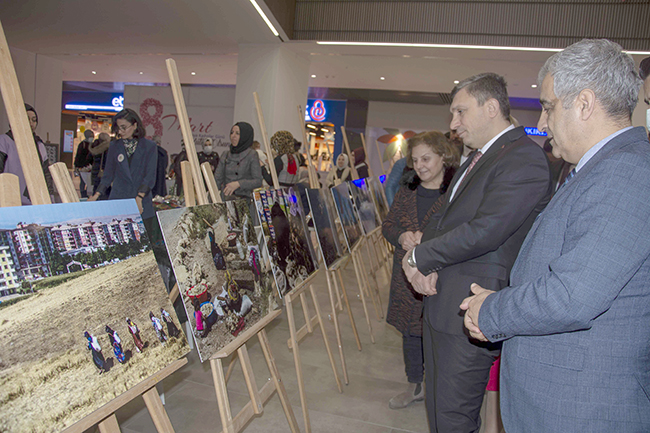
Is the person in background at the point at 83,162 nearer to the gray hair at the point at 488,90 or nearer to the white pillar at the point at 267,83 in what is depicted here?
the white pillar at the point at 267,83

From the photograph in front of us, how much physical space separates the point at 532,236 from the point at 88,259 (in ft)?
3.61

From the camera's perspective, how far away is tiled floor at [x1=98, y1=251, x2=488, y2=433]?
2.21 meters

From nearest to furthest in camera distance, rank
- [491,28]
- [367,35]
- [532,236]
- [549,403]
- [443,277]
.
A: [549,403], [532,236], [443,277], [491,28], [367,35]

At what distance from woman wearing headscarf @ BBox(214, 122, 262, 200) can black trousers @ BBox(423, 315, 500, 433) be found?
2.47 m

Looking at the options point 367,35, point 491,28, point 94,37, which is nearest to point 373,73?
point 367,35

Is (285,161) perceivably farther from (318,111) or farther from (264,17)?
(318,111)

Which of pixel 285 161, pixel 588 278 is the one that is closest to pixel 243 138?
pixel 285 161

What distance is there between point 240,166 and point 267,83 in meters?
4.33

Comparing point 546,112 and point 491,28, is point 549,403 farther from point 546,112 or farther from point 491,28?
point 491,28

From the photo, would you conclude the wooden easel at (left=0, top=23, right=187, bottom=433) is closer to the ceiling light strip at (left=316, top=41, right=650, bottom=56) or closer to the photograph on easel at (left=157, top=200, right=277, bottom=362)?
the photograph on easel at (left=157, top=200, right=277, bottom=362)

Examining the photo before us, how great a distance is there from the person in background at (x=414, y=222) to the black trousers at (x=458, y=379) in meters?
0.80

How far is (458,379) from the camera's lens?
1.51 m

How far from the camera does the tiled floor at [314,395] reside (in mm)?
2205

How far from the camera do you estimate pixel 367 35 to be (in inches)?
277
